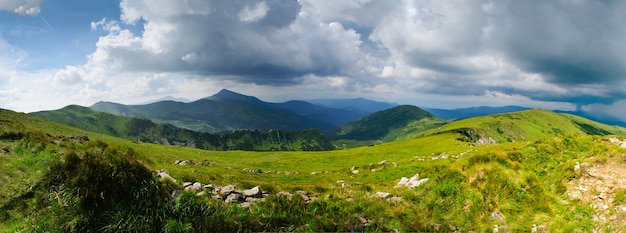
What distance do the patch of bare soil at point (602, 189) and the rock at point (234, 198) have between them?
54.1ft

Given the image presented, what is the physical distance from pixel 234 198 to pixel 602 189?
60.0 ft

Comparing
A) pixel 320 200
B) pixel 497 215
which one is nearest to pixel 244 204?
pixel 320 200

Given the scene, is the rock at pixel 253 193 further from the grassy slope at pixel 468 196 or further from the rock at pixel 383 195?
the rock at pixel 383 195

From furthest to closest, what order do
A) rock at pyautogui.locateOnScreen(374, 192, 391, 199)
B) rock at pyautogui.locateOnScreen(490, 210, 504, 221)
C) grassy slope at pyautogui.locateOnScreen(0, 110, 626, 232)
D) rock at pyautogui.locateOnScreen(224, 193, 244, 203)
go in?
rock at pyautogui.locateOnScreen(374, 192, 391, 199) < rock at pyautogui.locateOnScreen(224, 193, 244, 203) < rock at pyautogui.locateOnScreen(490, 210, 504, 221) < grassy slope at pyautogui.locateOnScreen(0, 110, 626, 232)

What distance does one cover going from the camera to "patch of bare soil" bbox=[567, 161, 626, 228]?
13078mm

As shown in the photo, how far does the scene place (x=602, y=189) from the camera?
14641 mm

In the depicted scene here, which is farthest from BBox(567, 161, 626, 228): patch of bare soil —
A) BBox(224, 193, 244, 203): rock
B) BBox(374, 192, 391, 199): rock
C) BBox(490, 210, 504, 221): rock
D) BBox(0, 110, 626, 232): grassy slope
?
BBox(224, 193, 244, 203): rock

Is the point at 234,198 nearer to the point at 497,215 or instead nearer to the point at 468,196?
the point at 468,196

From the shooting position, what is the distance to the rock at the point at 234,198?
15.3 m

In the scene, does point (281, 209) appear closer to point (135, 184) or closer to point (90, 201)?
point (135, 184)

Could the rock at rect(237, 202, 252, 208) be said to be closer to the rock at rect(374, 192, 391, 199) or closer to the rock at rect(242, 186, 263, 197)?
the rock at rect(242, 186, 263, 197)

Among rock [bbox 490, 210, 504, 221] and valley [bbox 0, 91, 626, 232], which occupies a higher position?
valley [bbox 0, 91, 626, 232]

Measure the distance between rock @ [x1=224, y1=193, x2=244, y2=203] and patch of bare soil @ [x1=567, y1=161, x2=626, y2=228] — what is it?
16503mm

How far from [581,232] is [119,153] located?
20.4 m
